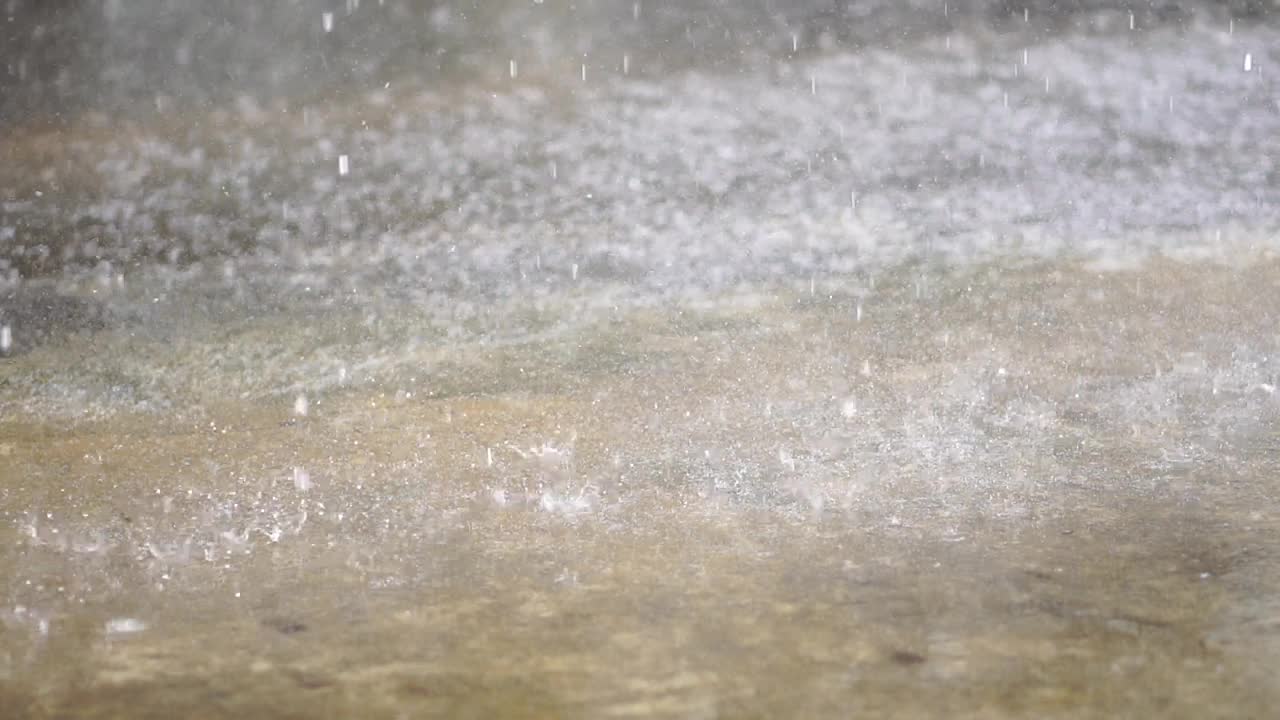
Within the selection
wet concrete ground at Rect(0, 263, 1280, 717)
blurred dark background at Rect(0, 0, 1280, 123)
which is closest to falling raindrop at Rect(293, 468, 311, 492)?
wet concrete ground at Rect(0, 263, 1280, 717)

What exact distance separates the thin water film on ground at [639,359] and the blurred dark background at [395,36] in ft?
0.09

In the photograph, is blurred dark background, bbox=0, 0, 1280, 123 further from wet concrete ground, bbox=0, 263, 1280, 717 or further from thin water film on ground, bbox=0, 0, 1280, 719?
wet concrete ground, bbox=0, 263, 1280, 717

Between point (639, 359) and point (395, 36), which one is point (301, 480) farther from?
point (395, 36)

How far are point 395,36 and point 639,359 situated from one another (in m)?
3.19

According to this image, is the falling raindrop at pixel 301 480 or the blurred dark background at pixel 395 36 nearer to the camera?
the falling raindrop at pixel 301 480

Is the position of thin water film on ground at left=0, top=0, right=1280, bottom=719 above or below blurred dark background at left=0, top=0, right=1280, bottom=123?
below

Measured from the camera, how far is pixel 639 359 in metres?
3.47

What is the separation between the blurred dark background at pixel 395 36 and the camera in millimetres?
5656

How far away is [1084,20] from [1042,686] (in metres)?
4.71

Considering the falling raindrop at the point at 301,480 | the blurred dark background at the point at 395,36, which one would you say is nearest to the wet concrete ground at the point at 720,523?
the falling raindrop at the point at 301,480

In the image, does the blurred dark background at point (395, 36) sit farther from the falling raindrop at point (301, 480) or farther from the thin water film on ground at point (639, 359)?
the falling raindrop at point (301, 480)

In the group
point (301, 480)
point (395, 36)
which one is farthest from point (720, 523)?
point (395, 36)

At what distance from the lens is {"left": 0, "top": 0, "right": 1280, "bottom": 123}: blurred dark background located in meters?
5.66

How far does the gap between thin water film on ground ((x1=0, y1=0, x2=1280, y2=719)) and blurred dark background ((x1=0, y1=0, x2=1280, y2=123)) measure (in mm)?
28
